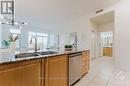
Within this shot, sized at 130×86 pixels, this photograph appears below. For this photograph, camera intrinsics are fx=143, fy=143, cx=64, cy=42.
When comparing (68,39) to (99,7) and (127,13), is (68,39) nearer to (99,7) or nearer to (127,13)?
(99,7)

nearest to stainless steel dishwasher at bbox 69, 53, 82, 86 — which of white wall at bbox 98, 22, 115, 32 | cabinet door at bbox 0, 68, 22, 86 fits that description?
cabinet door at bbox 0, 68, 22, 86

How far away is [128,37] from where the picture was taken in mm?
5723

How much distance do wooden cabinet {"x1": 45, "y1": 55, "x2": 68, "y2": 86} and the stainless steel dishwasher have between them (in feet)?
0.93

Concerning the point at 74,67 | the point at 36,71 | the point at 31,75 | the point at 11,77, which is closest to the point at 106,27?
the point at 74,67

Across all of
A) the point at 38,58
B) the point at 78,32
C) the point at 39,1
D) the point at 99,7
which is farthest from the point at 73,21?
the point at 38,58

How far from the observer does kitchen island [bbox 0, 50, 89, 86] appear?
1479 millimetres

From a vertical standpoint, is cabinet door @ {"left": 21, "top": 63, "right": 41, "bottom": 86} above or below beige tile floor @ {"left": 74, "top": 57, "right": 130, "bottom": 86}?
above

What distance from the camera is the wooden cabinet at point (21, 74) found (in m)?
1.43

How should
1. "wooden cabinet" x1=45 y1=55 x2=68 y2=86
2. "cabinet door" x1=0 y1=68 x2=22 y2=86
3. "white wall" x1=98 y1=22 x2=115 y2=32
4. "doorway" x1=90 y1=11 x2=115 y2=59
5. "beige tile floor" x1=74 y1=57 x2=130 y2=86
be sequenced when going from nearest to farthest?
1. "cabinet door" x1=0 y1=68 x2=22 y2=86
2. "wooden cabinet" x1=45 y1=55 x2=68 y2=86
3. "beige tile floor" x1=74 y1=57 x2=130 y2=86
4. "doorway" x1=90 y1=11 x2=115 y2=59
5. "white wall" x1=98 y1=22 x2=115 y2=32

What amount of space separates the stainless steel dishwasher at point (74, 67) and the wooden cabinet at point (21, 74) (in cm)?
145

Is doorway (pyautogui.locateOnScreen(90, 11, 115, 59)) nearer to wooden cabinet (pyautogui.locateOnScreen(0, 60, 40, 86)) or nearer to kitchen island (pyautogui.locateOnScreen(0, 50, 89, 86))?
kitchen island (pyautogui.locateOnScreen(0, 50, 89, 86))

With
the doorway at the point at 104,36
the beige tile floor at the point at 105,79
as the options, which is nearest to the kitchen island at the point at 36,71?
the beige tile floor at the point at 105,79

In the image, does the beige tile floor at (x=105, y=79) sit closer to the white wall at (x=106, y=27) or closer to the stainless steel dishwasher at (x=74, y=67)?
the stainless steel dishwasher at (x=74, y=67)

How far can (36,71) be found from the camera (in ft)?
6.47
